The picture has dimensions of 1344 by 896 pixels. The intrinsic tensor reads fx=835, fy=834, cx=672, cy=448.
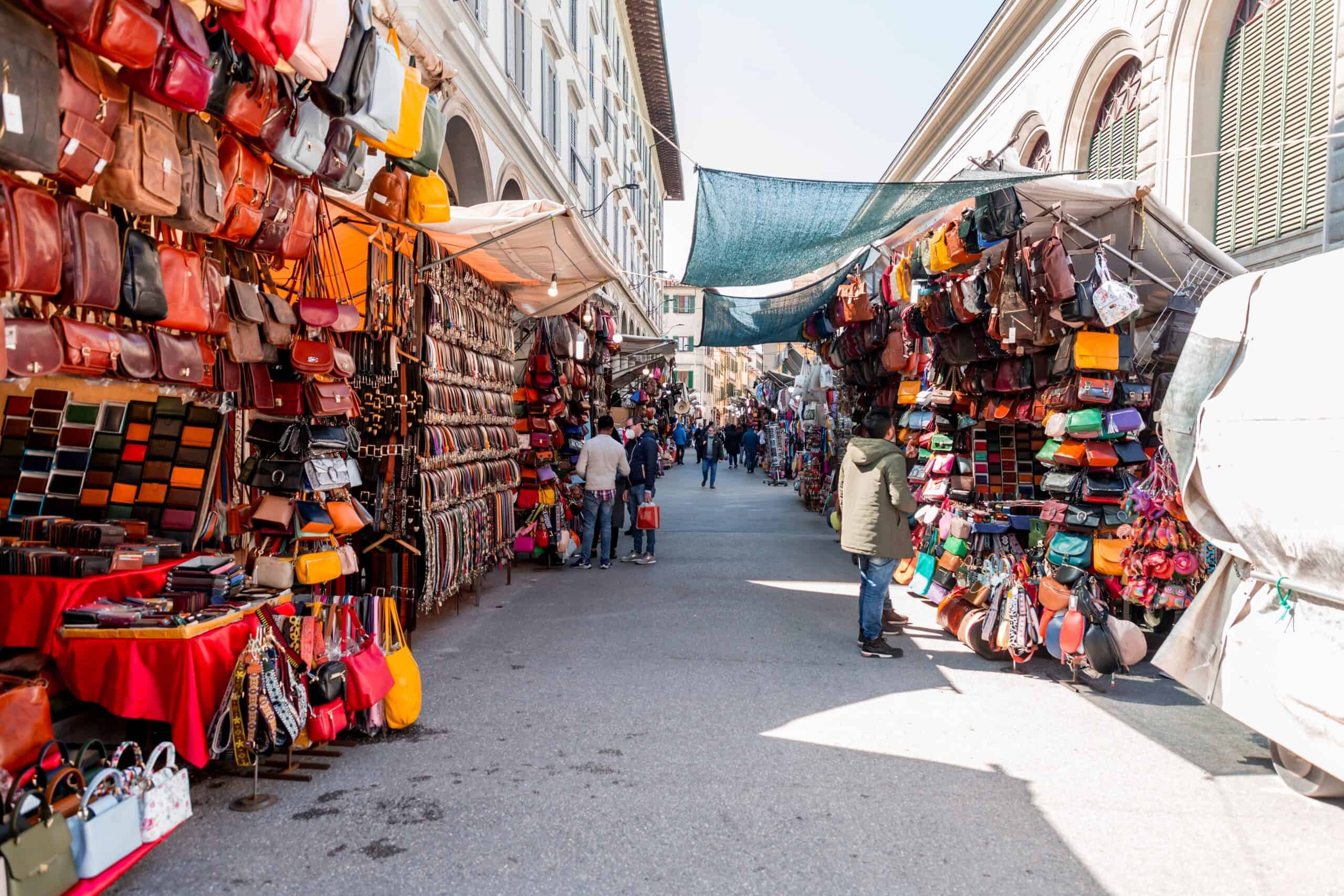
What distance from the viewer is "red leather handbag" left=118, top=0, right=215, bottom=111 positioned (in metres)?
2.96

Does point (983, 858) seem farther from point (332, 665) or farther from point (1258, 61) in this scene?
point (1258, 61)

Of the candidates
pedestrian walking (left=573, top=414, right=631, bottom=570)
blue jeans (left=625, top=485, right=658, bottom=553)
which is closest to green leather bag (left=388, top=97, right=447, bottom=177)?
pedestrian walking (left=573, top=414, right=631, bottom=570)

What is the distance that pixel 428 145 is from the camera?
15.5 feet

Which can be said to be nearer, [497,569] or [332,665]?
[332,665]

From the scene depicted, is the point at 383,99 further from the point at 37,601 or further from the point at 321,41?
the point at 37,601

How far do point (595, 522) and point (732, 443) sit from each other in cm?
2318

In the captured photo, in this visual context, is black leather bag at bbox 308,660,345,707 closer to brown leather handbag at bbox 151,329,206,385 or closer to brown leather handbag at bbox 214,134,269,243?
brown leather handbag at bbox 151,329,206,385

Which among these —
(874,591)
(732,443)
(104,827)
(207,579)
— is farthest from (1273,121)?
(732,443)

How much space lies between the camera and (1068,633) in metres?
5.75

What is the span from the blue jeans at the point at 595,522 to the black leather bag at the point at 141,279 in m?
6.89

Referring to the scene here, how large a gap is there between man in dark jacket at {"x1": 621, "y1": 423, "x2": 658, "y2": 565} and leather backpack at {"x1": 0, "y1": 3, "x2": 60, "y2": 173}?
27.5ft

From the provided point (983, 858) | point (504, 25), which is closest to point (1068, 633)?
point (983, 858)

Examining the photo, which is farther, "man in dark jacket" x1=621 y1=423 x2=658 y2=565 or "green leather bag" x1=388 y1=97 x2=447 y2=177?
"man in dark jacket" x1=621 y1=423 x2=658 y2=565

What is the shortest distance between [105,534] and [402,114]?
2.72 meters
